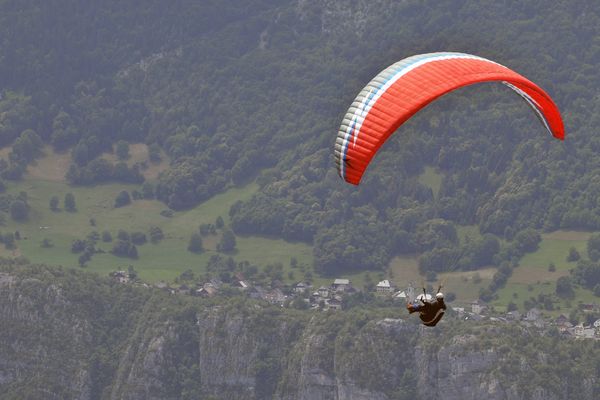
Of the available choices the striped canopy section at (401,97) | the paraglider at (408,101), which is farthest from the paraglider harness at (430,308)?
the striped canopy section at (401,97)

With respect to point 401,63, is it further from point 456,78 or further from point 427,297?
point 427,297

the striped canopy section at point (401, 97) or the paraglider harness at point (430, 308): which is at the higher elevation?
the striped canopy section at point (401, 97)

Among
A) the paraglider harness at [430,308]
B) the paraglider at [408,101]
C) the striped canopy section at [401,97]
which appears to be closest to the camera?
the paraglider harness at [430,308]

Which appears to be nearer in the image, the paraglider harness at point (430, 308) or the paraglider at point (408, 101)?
the paraglider harness at point (430, 308)

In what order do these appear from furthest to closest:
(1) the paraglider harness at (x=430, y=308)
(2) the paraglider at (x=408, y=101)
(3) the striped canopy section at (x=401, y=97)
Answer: (3) the striped canopy section at (x=401, y=97), (2) the paraglider at (x=408, y=101), (1) the paraglider harness at (x=430, y=308)

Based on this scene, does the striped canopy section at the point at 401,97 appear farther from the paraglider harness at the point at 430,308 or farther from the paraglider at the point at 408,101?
the paraglider harness at the point at 430,308

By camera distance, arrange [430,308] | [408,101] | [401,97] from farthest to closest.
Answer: [401,97]
[408,101]
[430,308]

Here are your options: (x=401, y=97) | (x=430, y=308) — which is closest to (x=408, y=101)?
(x=401, y=97)

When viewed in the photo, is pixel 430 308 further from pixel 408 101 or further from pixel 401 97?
pixel 401 97

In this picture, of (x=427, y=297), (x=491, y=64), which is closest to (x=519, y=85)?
(x=491, y=64)
